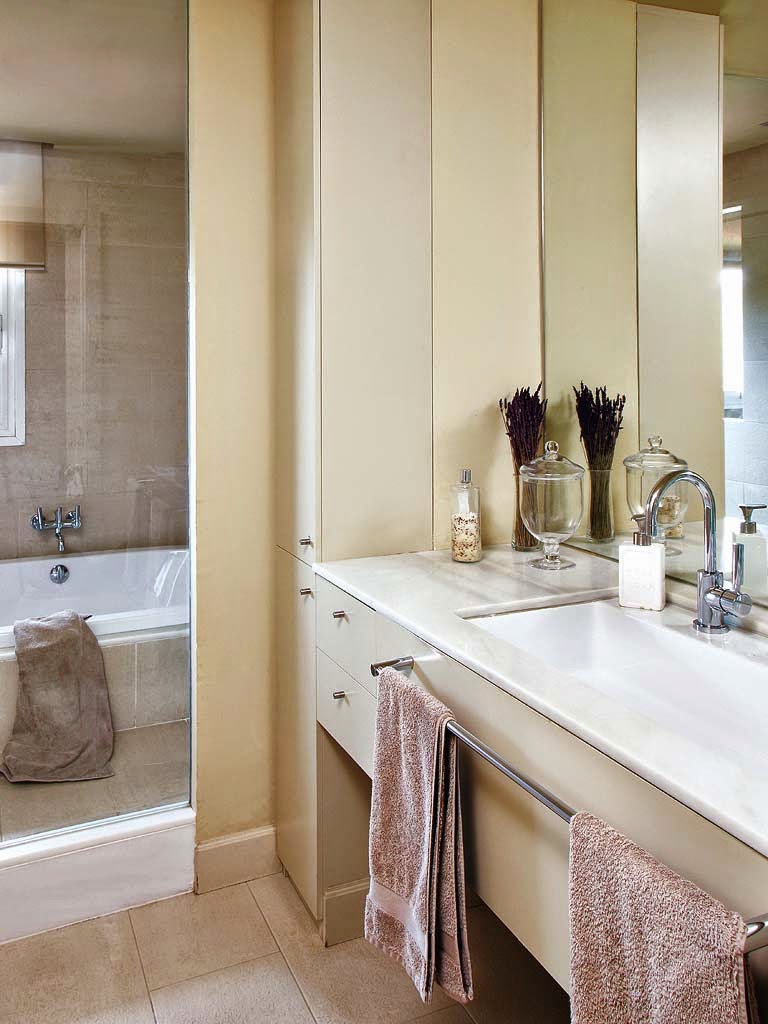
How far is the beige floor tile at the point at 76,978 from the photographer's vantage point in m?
1.75

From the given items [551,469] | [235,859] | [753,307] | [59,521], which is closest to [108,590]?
[59,521]

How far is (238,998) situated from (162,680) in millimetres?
762

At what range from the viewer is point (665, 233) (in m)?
1.70

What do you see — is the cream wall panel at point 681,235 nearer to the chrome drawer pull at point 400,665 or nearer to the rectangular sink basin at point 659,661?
the rectangular sink basin at point 659,661

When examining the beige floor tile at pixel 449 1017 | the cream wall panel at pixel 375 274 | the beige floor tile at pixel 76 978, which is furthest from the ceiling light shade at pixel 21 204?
the beige floor tile at pixel 449 1017

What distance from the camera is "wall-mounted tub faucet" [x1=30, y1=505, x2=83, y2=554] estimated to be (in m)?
1.97

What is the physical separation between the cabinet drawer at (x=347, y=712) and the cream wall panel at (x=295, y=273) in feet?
0.93

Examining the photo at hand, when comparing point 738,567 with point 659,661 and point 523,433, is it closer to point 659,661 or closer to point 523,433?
point 659,661

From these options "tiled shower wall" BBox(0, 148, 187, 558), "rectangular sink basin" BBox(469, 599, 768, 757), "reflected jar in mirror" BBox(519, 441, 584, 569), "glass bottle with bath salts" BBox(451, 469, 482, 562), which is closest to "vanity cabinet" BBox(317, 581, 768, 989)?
"rectangular sink basin" BBox(469, 599, 768, 757)

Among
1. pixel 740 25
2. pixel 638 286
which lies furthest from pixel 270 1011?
pixel 740 25

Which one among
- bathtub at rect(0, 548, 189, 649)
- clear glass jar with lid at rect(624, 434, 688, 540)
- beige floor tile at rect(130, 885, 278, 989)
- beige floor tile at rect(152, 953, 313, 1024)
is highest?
clear glass jar with lid at rect(624, 434, 688, 540)

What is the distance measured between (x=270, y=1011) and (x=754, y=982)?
1.30 metres

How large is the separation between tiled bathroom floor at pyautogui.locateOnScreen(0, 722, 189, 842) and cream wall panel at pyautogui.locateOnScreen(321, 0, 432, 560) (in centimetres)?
74

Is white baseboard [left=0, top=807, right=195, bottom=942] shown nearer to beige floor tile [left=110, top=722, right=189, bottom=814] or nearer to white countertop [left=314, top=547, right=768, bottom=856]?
beige floor tile [left=110, top=722, right=189, bottom=814]
